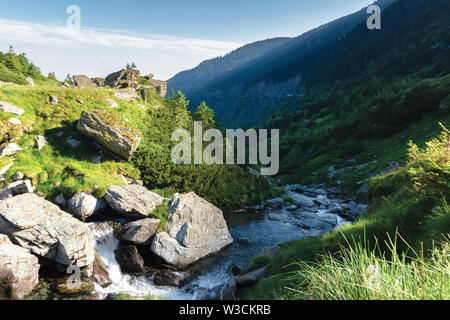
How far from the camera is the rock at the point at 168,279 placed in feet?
38.3

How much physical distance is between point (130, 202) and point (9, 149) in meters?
9.85

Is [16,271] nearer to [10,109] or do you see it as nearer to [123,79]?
[10,109]

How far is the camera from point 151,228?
13.8m

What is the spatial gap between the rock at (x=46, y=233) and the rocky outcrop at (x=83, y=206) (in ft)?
6.58

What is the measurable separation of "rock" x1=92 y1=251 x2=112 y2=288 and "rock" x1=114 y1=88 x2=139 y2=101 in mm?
23639

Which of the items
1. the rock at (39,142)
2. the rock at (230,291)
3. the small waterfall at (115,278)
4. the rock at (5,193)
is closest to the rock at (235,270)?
the small waterfall at (115,278)

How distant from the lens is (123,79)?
38219 mm

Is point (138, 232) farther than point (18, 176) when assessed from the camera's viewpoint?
No

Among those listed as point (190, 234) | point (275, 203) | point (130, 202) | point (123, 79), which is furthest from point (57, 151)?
point (123, 79)

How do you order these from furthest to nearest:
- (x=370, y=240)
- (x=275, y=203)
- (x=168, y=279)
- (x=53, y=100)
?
1. (x=275, y=203)
2. (x=53, y=100)
3. (x=168, y=279)
4. (x=370, y=240)

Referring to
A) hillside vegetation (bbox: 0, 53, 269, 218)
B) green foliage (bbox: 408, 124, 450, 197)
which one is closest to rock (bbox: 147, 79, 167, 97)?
hillside vegetation (bbox: 0, 53, 269, 218)

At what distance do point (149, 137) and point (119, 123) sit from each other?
18.1ft

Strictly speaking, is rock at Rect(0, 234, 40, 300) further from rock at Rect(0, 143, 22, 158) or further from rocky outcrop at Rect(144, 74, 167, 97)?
rocky outcrop at Rect(144, 74, 167, 97)

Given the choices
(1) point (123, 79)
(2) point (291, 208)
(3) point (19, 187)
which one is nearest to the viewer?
(3) point (19, 187)
